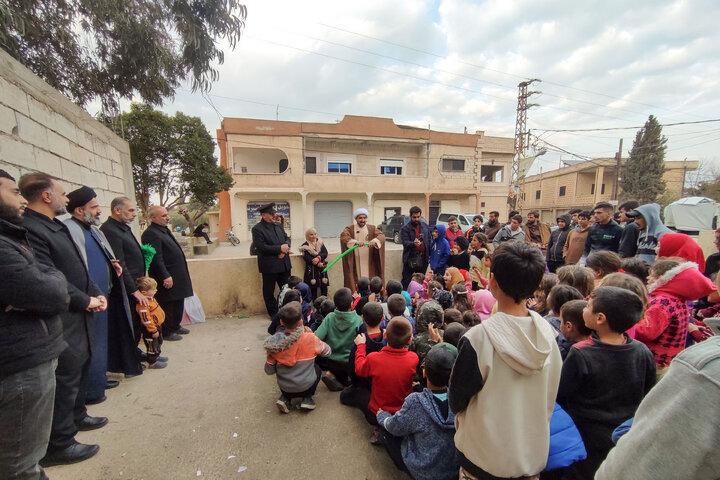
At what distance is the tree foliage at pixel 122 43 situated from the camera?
4.46 metres

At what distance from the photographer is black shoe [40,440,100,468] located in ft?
6.28

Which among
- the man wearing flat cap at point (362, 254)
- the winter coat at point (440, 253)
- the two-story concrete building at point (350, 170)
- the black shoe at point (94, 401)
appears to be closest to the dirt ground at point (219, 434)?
the black shoe at point (94, 401)

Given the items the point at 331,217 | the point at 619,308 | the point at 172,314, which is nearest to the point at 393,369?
the point at 619,308

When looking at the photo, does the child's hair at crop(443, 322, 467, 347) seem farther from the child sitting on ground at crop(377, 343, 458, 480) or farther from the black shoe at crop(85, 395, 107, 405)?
the black shoe at crop(85, 395, 107, 405)

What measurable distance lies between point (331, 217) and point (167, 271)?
703 inches

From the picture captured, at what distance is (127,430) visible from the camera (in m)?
2.25

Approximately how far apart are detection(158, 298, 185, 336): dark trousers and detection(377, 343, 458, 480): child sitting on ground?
11.3 feet

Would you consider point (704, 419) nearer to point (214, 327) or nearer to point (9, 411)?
point (9, 411)

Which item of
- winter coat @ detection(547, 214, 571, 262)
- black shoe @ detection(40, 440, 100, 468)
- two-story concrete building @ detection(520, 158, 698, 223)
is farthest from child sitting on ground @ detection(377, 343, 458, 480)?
two-story concrete building @ detection(520, 158, 698, 223)

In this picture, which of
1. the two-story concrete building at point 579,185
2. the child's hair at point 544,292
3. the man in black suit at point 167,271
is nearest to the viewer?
the child's hair at point 544,292

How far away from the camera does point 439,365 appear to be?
165cm

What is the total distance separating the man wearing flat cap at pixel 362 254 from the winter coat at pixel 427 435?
129 inches

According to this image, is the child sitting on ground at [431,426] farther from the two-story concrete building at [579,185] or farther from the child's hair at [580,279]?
the two-story concrete building at [579,185]

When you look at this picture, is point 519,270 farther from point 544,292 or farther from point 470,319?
point 544,292
